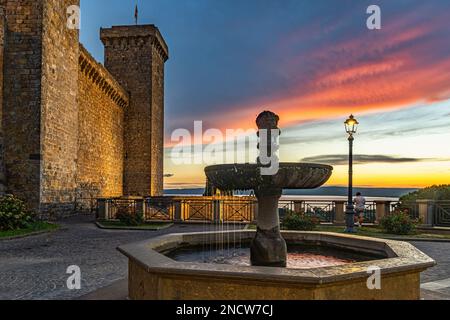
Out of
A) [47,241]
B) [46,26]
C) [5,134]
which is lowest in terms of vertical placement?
[47,241]

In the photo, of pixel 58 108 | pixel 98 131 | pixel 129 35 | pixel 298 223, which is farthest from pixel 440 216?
pixel 129 35

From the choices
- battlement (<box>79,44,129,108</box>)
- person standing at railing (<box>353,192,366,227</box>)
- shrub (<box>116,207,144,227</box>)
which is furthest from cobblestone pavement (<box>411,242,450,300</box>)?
battlement (<box>79,44,129,108</box>)

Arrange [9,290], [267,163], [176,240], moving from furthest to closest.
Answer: [176,240] → [9,290] → [267,163]

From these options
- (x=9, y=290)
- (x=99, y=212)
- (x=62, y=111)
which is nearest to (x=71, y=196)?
(x=99, y=212)

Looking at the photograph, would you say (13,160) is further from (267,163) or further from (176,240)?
(267,163)

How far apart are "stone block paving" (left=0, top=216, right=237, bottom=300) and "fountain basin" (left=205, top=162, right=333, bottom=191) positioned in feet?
9.63

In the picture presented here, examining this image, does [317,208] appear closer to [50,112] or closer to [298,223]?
[298,223]

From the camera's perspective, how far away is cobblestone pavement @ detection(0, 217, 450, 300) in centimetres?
599

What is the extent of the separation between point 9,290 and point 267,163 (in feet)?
15.2

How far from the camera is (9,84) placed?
17.7 metres

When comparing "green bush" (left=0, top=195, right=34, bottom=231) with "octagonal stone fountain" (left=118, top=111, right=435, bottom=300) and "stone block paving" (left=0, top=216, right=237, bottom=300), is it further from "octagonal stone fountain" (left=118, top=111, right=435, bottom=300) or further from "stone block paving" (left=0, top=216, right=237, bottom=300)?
"octagonal stone fountain" (left=118, top=111, right=435, bottom=300)

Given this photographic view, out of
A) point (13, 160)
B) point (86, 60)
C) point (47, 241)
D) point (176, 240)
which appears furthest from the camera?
point (86, 60)

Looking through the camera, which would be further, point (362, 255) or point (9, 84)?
point (9, 84)

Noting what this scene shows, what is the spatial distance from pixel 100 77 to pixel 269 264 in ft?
81.5
